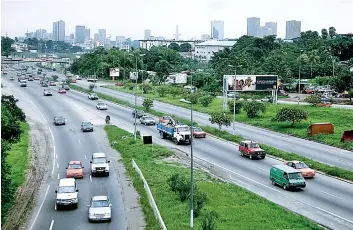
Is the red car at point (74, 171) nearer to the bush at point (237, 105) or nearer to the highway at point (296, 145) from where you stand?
the highway at point (296, 145)

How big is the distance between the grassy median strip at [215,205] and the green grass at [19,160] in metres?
7.61

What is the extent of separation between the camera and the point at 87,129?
200ft

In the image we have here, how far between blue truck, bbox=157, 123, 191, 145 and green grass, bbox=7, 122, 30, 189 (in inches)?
542

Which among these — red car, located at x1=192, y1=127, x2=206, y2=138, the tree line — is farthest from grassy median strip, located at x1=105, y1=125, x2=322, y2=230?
red car, located at x1=192, y1=127, x2=206, y2=138

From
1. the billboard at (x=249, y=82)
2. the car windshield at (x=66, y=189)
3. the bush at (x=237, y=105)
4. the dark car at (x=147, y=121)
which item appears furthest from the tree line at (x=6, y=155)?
the billboard at (x=249, y=82)

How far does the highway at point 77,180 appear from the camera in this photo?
26.4 metres

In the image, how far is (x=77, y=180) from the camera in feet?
120

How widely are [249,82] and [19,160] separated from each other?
39258 millimetres

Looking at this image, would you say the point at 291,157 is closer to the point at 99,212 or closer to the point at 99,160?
the point at 99,160

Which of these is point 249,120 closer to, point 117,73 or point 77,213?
point 77,213

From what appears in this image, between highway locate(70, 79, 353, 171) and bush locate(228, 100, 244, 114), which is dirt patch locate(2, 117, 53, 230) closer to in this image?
highway locate(70, 79, 353, 171)

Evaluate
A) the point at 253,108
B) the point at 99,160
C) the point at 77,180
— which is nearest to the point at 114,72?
the point at 253,108

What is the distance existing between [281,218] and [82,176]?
16.2m

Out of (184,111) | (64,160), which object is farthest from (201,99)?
(64,160)
